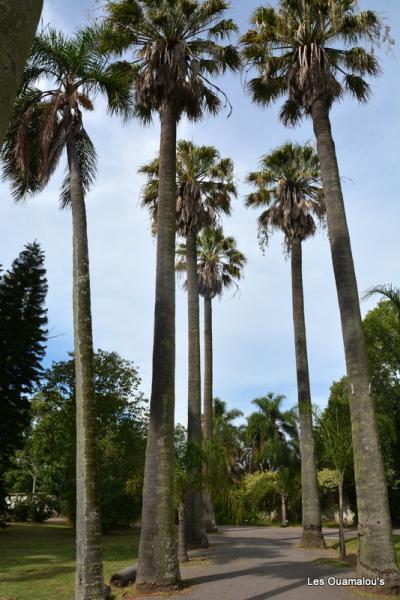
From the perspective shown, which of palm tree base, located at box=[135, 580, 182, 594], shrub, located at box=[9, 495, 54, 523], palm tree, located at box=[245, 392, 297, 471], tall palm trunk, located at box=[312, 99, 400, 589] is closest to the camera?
tall palm trunk, located at box=[312, 99, 400, 589]

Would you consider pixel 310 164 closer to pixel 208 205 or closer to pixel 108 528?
pixel 208 205

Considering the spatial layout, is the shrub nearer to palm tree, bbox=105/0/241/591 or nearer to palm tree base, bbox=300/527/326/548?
palm tree base, bbox=300/527/326/548

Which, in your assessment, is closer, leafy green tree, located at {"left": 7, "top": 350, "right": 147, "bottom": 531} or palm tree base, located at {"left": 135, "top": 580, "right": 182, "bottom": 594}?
palm tree base, located at {"left": 135, "top": 580, "right": 182, "bottom": 594}

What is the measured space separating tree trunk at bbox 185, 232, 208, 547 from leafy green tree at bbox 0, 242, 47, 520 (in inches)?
398

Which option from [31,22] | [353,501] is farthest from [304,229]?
[353,501]

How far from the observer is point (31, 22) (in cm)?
235

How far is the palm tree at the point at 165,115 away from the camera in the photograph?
35.6ft

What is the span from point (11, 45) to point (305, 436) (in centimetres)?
1927

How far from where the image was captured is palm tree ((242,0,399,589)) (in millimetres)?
10289

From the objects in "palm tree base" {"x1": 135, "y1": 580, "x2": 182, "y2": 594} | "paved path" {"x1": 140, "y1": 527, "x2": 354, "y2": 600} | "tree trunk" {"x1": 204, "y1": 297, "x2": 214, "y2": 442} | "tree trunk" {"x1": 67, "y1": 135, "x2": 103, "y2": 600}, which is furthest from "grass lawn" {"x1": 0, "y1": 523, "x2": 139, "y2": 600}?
"tree trunk" {"x1": 204, "y1": 297, "x2": 214, "y2": 442}

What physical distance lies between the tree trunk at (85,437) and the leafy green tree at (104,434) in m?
21.7

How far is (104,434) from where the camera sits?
1250 inches

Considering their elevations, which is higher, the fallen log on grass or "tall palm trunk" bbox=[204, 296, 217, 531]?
"tall palm trunk" bbox=[204, 296, 217, 531]

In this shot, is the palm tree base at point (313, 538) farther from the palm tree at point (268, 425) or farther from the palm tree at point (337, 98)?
the palm tree at point (268, 425)
